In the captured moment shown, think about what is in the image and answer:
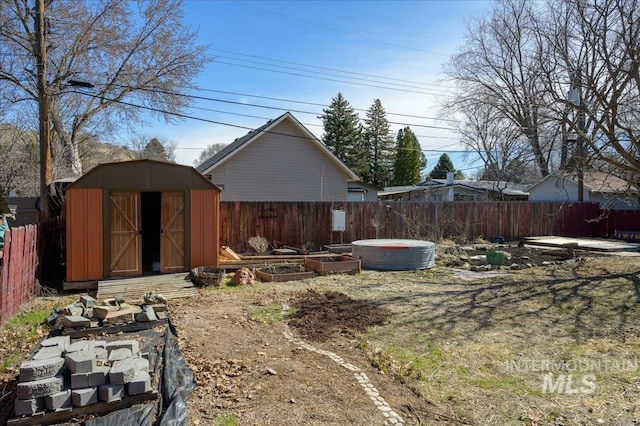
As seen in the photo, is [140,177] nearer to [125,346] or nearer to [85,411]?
[125,346]

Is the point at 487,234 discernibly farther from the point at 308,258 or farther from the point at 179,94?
the point at 179,94

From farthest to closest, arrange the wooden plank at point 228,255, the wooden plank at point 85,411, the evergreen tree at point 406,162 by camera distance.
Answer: the evergreen tree at point 406,162 < the wooden plank at point 228,255 < the wooden plank at point 85,411

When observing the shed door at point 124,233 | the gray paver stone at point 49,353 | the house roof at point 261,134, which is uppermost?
the house roof at point 261,134

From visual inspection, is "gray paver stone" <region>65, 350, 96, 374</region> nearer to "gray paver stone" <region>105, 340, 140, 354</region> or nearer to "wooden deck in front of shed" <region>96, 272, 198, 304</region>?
"gray paver stone" <region>105, 340, 140, 354</region>

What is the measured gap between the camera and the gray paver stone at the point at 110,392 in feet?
11.1

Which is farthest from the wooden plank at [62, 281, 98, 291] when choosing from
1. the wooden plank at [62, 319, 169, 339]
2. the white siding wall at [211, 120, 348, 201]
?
the white siding wall at [211, 120, 348, 201]

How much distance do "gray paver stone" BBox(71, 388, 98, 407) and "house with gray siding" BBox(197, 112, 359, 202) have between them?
14.5 m

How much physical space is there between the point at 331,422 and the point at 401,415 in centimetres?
60

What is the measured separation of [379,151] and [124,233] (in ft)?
135

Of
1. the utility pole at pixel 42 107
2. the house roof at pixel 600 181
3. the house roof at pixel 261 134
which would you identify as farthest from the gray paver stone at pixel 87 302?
the house roof at pixel 261 134

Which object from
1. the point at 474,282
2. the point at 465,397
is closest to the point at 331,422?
the point at 465,397

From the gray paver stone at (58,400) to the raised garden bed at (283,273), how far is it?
20.1ft

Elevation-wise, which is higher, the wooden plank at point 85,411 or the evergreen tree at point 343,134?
the evergreen tree at point 343,134

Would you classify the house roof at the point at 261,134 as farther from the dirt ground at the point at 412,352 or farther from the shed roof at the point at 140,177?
the dirt ground at the point at 412,352
